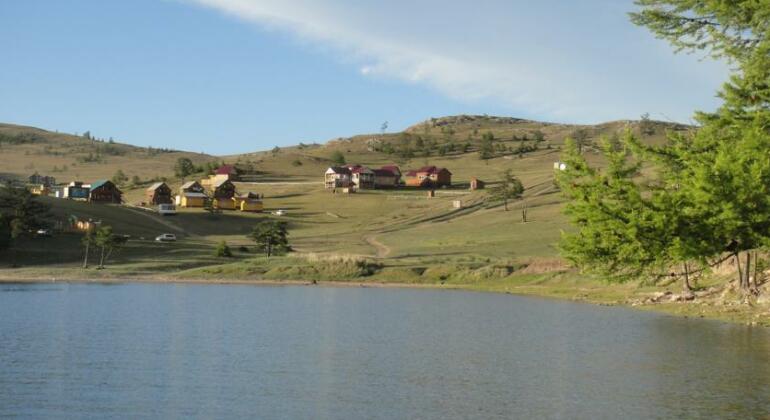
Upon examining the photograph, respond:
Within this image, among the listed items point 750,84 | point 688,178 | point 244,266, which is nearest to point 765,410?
point 688,178

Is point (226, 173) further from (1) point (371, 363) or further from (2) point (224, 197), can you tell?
(1) point (371, 363)

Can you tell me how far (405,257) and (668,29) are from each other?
6161cm

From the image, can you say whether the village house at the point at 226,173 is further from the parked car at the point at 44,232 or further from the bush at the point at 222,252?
the bush at the point at 222,252

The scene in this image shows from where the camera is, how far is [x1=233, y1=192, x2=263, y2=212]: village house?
152m

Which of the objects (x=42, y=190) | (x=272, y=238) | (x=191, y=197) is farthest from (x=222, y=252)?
(x=42, y=190)

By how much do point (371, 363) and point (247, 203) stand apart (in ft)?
401

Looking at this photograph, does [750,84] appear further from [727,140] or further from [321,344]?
[321,344]

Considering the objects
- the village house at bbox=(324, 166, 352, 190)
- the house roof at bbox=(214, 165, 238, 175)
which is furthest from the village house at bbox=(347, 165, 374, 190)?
the house roof at bbox=(214, 165, 238, 175)

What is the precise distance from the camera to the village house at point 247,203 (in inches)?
6004

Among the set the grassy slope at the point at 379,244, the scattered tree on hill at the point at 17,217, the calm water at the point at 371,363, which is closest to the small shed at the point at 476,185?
the grassy slope at the point at 379,244

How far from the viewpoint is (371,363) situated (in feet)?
109

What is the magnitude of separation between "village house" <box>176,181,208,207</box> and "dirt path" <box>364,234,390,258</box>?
4351 cm

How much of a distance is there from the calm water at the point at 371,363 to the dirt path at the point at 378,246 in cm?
4607

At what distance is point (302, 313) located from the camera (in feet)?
175
